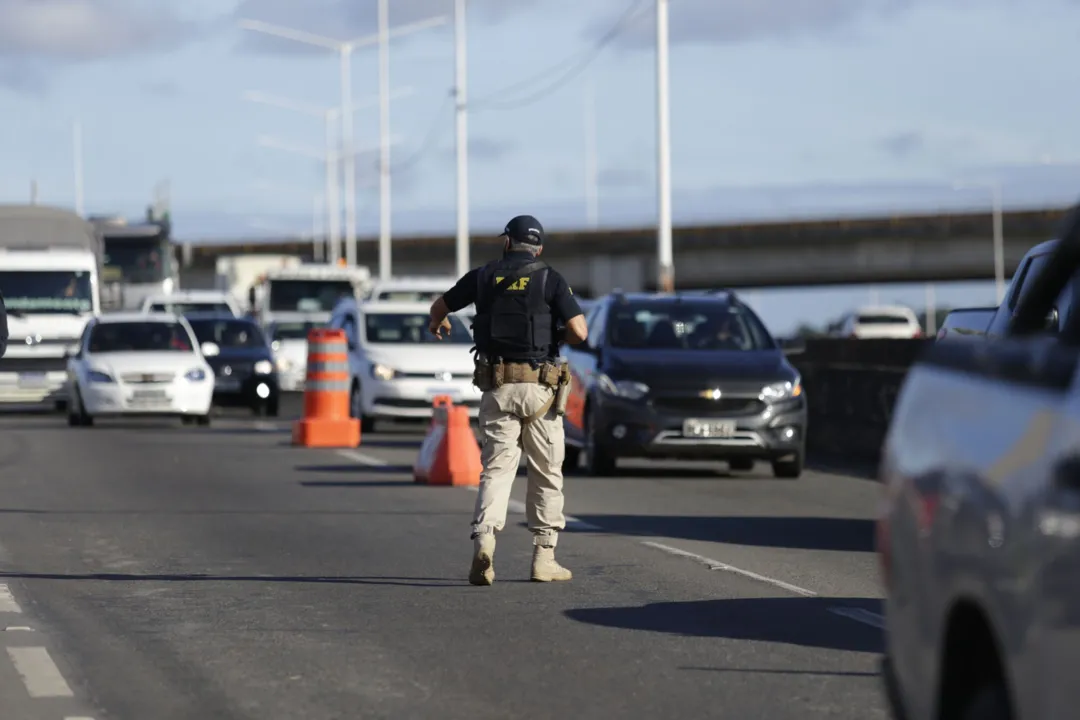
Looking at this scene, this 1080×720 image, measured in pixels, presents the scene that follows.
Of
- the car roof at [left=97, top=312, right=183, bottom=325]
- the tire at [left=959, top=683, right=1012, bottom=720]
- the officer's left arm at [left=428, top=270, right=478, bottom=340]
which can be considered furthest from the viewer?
the car roof at [left=97, top=312, right=183, bottom=325]

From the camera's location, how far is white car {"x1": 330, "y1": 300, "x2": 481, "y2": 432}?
27.7 m

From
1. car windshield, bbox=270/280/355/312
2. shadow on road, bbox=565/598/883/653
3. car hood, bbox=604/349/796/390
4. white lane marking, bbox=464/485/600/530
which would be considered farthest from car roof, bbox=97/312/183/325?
shadow on road, bbox=565/598/883/653

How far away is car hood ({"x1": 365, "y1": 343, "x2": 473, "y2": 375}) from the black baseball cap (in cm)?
1662

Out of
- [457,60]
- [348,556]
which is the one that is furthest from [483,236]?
[348,556]

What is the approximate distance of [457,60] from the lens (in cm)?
5409

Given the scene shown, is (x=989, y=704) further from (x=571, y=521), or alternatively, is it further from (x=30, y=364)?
(x=30, y=364)

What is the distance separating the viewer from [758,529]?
1467 cm

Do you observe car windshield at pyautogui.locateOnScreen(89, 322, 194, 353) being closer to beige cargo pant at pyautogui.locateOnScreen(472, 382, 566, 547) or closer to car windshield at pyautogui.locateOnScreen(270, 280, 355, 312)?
car windshield at pyautogui.locateOnScreen(270, 280, 355, 312)

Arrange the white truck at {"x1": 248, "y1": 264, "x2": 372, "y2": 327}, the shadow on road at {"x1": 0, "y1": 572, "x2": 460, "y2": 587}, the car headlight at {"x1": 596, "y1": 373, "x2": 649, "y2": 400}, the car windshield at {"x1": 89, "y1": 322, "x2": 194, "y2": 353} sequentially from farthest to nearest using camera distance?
the white truck at {"x1": 248, "y1": 264, "x2": 372, "y2": 327} < the car windshield at {"x1": 89, "y1": 322, "x2": 194, "y2": 353} < the car headlight at {"x1": 596, "y1": 373, "x2": 649, "y2": 400} < the shadow on road at {"x1": 0, "y1": 572, "x2": 460, "y2": 587}

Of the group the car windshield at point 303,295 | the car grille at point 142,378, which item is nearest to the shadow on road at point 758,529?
the car grille at point 142,378

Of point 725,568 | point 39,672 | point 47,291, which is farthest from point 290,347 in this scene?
point 39,672

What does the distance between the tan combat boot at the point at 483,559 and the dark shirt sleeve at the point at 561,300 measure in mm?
1141

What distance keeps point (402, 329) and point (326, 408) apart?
439cm

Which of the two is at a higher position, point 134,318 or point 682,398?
point 134,318
